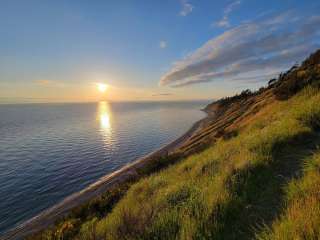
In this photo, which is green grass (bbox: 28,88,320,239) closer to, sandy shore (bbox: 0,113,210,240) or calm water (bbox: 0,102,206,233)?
sandy shore (bbox: 0,113,210,240)

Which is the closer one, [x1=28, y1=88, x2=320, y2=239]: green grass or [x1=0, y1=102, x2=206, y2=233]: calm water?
[x1=28, y1=88, x2=320, y2=239]: green grass

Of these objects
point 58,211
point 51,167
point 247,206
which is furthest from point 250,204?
point 51,167

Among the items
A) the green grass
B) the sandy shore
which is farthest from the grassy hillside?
the sandy shore

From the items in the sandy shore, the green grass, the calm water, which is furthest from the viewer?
the calm water

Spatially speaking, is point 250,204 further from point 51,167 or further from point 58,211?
point 51,167

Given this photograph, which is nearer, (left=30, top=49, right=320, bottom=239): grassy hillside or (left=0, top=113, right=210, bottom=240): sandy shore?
(left=30, top=49, right=320, bottom=239): grassy hillside

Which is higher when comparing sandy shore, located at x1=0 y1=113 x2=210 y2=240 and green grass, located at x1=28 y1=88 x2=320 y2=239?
green grass, located at x1=28 y1=88 x2=320 y2=239

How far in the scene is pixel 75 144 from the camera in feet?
137

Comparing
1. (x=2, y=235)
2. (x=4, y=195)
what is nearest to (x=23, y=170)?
(x=4, y=195)

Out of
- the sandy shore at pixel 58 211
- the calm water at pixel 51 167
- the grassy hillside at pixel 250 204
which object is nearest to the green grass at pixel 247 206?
the grassy hillside at pixel 250 204

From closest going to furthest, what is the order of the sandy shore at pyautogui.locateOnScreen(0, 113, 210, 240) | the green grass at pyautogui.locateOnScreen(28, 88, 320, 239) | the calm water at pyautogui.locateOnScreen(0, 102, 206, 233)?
the green grass at pyautogui.locateOnScreen(28, 88, 320, 239) < the sandy shore at pyautogui.locateOnScreen(0, 113, 210, 240) < the calm water at pyautogui.locateOnScreen(0, 102, 206, 233)

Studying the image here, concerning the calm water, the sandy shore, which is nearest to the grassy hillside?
the sandy shore

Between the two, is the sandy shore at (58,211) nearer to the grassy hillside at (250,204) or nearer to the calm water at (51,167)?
the calm water at (51,167)

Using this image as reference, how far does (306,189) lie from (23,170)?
1337 inches
